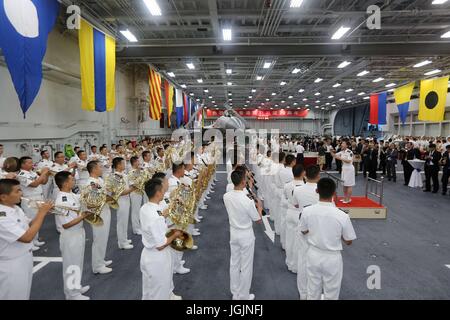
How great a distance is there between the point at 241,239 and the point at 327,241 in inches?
42.6

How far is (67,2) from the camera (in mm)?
7426

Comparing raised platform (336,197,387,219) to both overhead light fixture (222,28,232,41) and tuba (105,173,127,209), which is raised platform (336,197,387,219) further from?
overhead light fixture (222,28,232,41)

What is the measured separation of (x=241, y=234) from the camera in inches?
137

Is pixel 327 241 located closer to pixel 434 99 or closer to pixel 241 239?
pixel 241 239

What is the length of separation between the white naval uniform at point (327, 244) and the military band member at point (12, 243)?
2934mm

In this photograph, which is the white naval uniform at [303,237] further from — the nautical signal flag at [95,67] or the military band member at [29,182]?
the nautical signal flag at [95,67]

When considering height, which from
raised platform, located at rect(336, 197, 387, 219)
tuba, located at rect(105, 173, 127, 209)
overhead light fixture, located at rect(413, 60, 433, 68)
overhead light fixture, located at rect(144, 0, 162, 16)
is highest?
overhead light fixture, located at rect(413, 60, 433, 68)

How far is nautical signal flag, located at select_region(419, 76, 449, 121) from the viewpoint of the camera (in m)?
14.9

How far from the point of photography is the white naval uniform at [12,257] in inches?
104

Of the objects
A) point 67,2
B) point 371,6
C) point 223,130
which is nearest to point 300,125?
point 223,130

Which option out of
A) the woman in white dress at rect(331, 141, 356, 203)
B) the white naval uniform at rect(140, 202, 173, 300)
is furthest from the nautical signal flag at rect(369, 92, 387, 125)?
the white naval uniform at rect(140, 202, 173, 300)

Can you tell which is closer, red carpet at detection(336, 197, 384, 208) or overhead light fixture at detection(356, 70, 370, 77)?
red carpet at detection(336, 197, 384, 208)

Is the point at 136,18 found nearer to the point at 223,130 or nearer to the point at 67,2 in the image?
the point at 67,2

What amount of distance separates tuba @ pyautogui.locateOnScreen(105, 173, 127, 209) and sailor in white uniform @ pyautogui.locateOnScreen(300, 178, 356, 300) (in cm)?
326
